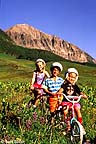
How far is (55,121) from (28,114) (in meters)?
0.73

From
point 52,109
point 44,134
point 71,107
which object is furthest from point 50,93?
point 44,134

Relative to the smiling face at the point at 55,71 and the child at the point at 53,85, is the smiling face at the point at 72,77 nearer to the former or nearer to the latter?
the child at the point at 53,85

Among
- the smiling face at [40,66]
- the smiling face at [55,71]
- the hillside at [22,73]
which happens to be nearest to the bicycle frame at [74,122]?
the smiling face at [55,71]

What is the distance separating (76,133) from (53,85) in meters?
2.91

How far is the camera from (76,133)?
913 centimetres

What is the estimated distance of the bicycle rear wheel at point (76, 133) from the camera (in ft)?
29.1

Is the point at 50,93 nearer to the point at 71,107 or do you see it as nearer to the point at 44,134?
the point at 71,107

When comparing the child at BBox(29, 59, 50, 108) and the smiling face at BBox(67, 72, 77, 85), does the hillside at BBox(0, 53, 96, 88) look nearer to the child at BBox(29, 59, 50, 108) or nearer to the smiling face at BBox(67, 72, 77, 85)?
the child at BBox(29, 59, 50, 108)

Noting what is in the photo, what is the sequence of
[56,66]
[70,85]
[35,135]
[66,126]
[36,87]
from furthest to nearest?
[36,87] → [56,66] → [70,85] → [66,126] → [35,135]

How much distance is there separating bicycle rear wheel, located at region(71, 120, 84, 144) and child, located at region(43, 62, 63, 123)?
1762 millimetres

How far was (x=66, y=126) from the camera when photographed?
9867 millimetres

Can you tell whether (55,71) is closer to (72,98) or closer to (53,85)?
(53,85)

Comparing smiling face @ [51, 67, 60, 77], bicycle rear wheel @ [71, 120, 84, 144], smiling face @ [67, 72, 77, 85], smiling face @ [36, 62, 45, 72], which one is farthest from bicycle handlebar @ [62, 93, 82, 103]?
smiling face @ [36, 62, 45, 72]

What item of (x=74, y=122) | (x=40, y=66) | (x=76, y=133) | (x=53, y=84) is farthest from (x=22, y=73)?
(x=76, y=133)
